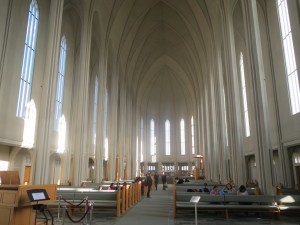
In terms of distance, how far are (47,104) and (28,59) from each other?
218 inches

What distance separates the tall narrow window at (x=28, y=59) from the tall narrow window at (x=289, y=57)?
14.0m

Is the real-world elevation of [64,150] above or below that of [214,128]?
below

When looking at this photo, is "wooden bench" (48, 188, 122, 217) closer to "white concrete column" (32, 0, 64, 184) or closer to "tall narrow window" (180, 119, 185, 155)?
"white concrete column" (32, 0, 64, 184)

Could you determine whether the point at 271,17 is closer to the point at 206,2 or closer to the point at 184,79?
the point at 206,2

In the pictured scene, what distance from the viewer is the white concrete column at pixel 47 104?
10.9 m

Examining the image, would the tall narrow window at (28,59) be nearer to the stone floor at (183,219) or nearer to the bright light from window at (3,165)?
the bright light from window at (3,165)

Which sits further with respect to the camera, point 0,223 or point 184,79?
point 184,79

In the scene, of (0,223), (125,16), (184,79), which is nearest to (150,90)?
(184,79)

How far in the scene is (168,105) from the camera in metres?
42.5

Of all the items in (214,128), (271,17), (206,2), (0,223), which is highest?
(206,2)

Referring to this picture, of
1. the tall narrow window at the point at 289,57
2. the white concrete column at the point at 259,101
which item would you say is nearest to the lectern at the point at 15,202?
the white concrete column at the point at 259,101

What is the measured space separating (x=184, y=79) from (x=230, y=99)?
2390 centimetres

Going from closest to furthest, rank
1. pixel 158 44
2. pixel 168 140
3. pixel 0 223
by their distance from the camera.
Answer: pixel 0 223
pixel 158 44
pixel 168 140

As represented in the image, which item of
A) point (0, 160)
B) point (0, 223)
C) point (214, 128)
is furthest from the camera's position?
Result: point (214, 128)
